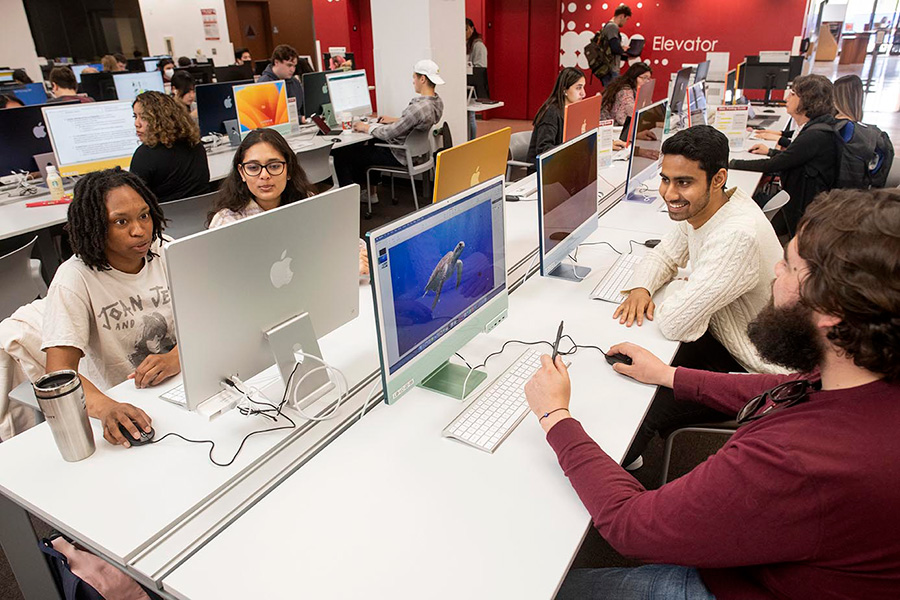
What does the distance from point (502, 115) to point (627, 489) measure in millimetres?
9335

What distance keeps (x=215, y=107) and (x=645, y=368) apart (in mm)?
4680

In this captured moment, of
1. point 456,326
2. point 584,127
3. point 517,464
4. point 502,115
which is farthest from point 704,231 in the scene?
point 502,115

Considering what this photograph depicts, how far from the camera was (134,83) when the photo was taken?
5379 millimetres

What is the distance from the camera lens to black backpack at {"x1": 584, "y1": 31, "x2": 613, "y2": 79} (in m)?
8.23

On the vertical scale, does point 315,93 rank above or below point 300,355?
above

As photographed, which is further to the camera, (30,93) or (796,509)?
(30,93)

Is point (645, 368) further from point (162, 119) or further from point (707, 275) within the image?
point (162, 119)

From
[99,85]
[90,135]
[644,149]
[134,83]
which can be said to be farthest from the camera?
[99,85]

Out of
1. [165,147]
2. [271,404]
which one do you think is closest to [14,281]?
[165,147]

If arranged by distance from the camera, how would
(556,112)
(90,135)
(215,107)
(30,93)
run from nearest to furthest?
(90,135)
(556,112)
(215,107)
(30,93)

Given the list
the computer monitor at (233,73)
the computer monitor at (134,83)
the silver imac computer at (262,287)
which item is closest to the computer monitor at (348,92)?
the computer monitor at (134,83)

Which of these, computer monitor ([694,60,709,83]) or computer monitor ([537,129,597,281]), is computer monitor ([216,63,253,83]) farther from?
computer monitor ([537,129,597,281])

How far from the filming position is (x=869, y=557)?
87 centimetres

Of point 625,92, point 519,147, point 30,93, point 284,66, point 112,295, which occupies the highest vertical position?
point 284,66
